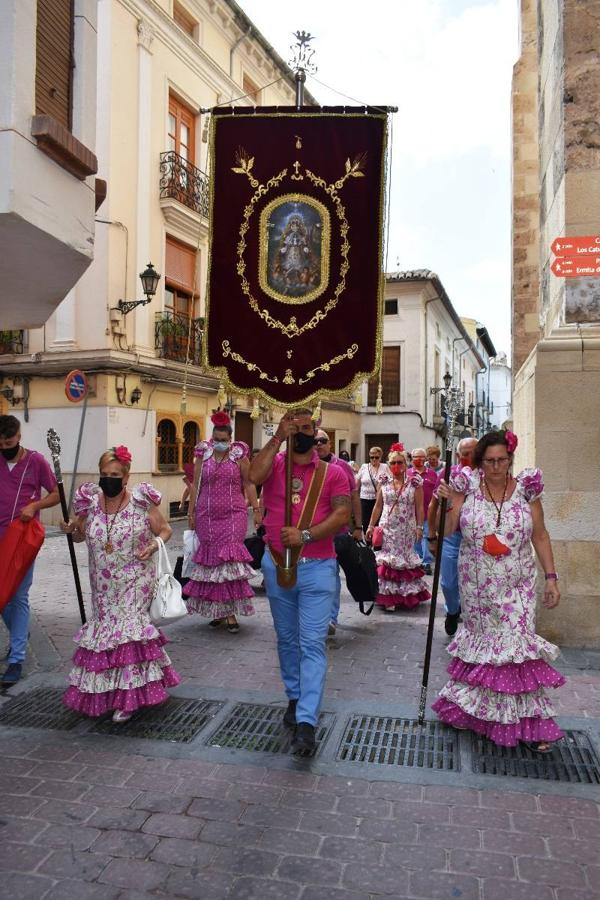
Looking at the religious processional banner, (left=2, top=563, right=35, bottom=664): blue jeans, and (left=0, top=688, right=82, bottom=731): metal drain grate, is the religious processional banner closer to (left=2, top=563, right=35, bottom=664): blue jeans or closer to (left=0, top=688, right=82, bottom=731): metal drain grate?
(left=2, top=563, right=35, bottom=664): blue jeans

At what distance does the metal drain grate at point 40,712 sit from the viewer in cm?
445

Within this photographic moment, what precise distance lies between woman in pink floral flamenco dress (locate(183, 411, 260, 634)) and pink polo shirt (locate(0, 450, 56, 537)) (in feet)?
5.72

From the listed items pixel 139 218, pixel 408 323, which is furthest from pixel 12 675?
pixel 408 323

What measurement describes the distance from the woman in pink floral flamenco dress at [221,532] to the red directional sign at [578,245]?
3.30 metres

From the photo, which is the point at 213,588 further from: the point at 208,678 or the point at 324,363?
the point at 324,363

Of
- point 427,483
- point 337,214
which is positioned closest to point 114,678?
point 337,214

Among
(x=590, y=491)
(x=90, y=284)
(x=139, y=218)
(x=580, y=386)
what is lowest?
(x=590, y=491)

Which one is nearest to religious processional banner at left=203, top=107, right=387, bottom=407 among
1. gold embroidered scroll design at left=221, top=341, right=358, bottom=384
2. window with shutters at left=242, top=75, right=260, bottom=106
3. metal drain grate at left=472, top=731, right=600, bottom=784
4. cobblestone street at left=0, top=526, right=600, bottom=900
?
gold embroidered scroll design at left=221, top=341, right=358, bottom=384

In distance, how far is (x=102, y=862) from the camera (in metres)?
2.97

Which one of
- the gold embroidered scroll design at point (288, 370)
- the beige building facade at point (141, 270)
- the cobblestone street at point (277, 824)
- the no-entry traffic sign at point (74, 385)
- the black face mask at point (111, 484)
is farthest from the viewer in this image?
the beige building facade at point (141, 270)

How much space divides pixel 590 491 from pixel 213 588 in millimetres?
3402

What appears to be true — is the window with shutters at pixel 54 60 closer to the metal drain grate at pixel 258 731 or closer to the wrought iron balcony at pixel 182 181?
the metal drain grate at pixel 258 731

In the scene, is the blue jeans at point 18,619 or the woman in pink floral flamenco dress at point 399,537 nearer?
the blue jeans at point 18,619

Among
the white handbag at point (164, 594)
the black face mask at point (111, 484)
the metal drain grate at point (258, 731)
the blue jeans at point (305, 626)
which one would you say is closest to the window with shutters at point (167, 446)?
the white handbag at point (164, 594)
